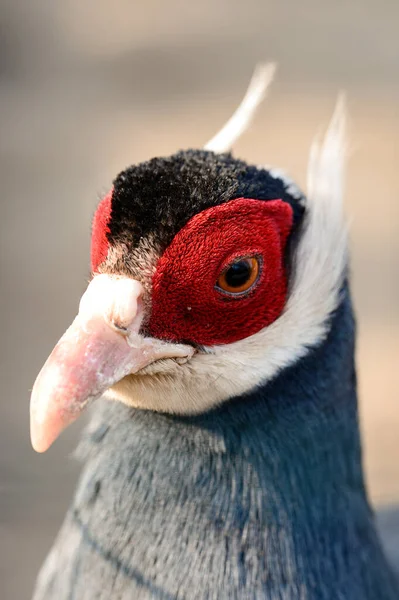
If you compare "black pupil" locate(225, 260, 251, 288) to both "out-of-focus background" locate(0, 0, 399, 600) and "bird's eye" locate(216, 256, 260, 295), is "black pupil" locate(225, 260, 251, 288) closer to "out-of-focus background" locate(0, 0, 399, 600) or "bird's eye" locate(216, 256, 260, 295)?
"bird's eye" locate(216, 256, 260, 295)

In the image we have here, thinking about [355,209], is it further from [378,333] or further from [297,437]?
[297,437]

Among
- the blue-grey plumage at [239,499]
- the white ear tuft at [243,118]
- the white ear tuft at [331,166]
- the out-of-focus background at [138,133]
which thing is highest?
the out-of-focus background at [138,133]

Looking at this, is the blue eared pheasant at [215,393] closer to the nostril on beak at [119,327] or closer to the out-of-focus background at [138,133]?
the nostril on beak at [119,327]

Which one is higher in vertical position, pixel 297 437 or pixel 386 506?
pixel 386 506

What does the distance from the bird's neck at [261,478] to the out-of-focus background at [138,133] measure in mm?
1547

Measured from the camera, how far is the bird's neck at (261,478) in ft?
5.96

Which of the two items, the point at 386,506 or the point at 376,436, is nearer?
the point at 386,506

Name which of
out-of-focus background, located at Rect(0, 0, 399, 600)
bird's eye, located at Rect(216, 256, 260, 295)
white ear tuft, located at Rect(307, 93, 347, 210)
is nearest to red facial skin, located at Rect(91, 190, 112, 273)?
bird's eye, located at Rect(216, 256, 260, 295)

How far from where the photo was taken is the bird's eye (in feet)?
5.62

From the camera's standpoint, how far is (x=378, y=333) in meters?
4.79

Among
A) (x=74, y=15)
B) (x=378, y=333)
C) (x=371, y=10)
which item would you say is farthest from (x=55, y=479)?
(x=371, y=10)

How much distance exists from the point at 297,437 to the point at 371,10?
20.5 feet

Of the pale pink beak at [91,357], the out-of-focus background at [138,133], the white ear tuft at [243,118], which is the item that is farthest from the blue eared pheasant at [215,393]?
the out-of-focus background at [138,133]

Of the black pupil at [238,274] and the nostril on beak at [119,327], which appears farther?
the black pupil at [238,274]
